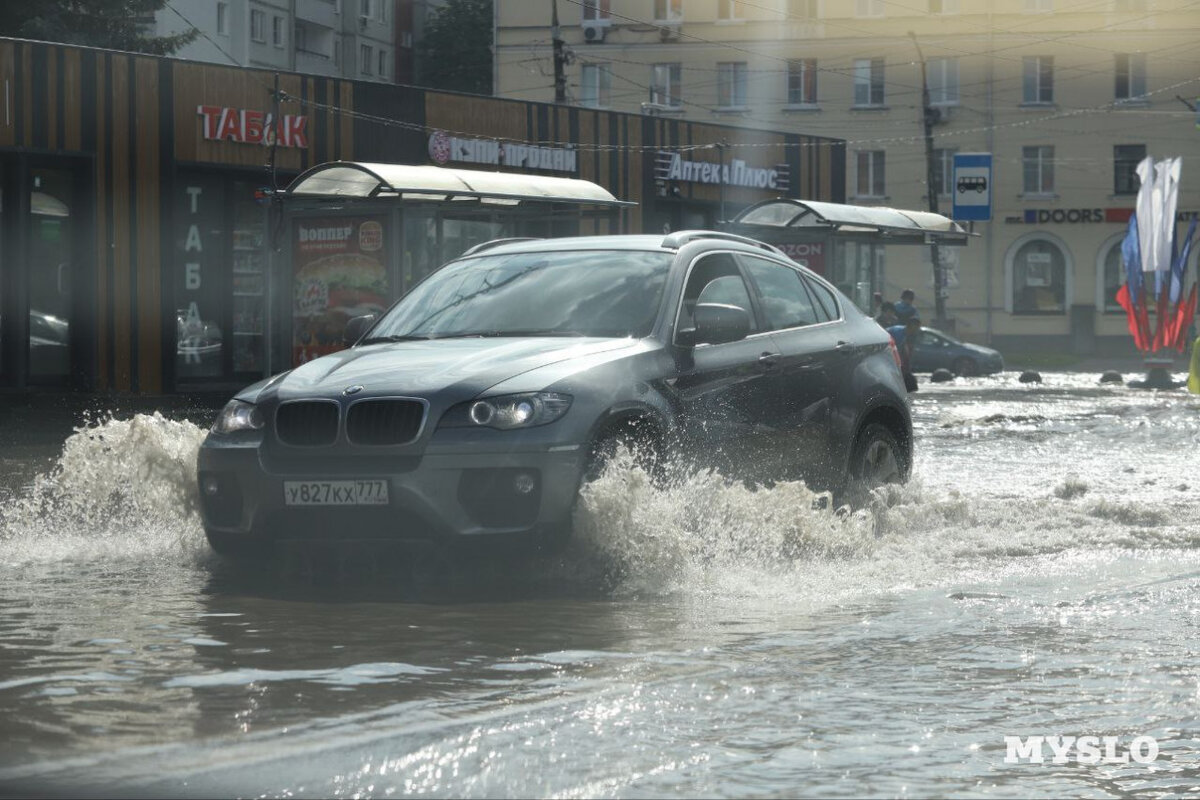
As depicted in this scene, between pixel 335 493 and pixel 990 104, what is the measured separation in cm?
6037

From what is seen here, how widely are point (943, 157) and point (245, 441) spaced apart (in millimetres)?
59744

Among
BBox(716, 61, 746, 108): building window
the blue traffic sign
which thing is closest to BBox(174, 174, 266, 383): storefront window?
the blue traffic sign

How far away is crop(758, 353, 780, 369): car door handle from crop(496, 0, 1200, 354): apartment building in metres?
53.9

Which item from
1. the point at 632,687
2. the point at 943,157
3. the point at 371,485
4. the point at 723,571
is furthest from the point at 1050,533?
the point at 943,157

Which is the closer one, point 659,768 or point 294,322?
point 659,768

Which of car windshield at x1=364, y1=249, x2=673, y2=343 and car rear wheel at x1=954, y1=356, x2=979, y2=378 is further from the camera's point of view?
car rear wheel at x1=954, y1=356, x2=979, y2=378

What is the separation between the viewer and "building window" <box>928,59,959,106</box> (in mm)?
66188

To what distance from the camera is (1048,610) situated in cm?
748

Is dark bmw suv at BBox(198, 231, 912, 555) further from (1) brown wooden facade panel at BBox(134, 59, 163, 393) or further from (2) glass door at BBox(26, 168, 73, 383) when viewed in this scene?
(1) brown wooden facade panel at BBox(134, 59, 163, 393)

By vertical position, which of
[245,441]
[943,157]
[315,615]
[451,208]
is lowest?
[315,615]

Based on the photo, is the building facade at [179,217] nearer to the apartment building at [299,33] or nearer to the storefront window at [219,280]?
the storefront window at [219,280]

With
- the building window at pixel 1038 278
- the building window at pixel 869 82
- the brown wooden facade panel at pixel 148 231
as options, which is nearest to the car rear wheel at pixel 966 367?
the brown wooden facade panel at pixel 148 231

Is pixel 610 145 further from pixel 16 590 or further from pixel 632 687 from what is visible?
pixel 632 687

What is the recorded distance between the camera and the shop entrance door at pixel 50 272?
78.3 feet
